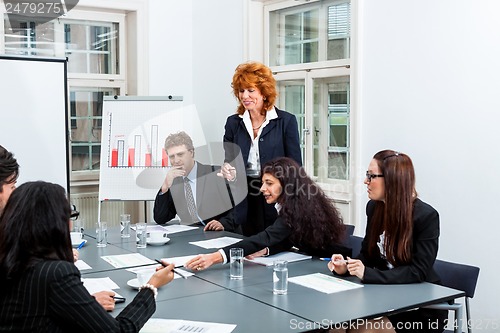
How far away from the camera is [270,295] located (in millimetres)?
2322

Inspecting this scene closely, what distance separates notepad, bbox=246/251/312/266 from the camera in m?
2.86

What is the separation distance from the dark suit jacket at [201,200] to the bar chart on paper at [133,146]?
1.10 m

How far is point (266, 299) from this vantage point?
7.45 ft

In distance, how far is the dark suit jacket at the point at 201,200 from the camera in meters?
4.04

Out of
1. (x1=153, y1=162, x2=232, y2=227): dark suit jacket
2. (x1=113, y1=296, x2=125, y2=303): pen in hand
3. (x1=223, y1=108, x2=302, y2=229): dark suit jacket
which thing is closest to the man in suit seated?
(x1=153, y1=162, x2=232, y2=227): dark suit jacket

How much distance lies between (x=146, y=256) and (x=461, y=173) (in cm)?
189

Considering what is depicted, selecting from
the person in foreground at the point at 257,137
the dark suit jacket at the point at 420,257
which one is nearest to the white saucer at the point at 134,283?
the dark suit jacket at the point at 420,257

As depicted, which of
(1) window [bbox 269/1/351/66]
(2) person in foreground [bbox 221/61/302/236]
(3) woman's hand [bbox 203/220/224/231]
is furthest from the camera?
(1) window [bbox 269/1/351/66]

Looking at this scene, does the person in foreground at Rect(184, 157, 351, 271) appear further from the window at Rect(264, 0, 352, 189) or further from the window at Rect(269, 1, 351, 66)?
the window at Rect(269, 1, 351, 66)

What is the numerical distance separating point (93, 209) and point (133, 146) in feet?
2.71

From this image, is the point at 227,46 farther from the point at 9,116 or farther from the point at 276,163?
the point at 276,163

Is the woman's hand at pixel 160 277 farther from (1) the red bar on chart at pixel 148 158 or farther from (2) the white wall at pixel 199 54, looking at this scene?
(2) the white wall at pixel 199 54

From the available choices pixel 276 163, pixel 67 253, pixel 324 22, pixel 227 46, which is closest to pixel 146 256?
pixel 276 163

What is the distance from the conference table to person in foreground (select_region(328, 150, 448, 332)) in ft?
0.21
